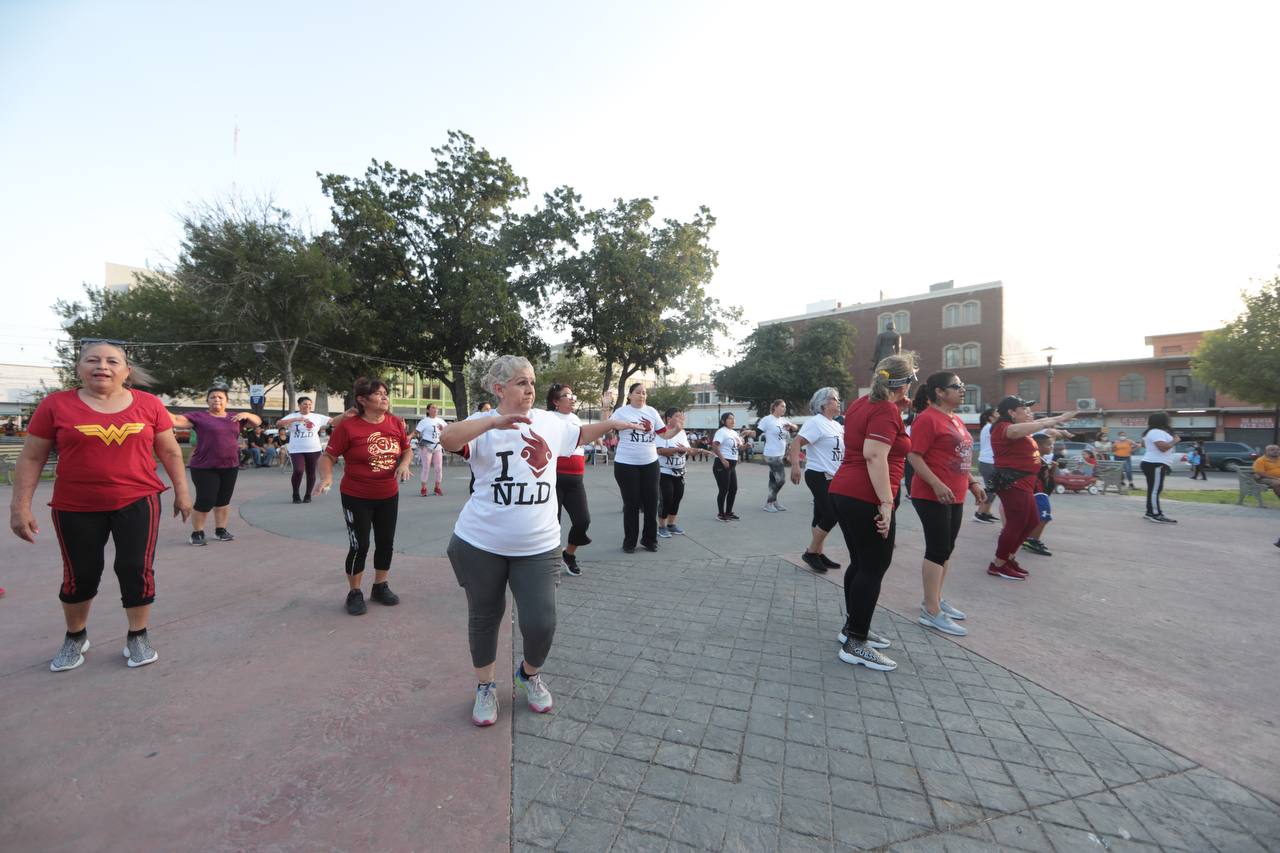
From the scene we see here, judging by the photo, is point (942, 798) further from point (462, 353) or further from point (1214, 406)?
point (1214, 406)

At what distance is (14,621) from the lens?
3865 mm

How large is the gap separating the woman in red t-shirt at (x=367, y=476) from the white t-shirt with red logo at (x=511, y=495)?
1.92 meters

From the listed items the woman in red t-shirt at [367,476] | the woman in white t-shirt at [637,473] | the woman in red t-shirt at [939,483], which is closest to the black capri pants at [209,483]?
the woman in red t-shirt at [367,476]

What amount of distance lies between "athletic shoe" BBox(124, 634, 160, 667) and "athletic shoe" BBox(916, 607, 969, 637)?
5.04 metres

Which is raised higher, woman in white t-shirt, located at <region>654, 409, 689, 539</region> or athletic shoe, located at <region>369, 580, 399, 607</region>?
woman in white t-shirt, located at <region>654, 409, 689, 539</region>

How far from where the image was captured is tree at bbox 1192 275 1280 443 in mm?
22969

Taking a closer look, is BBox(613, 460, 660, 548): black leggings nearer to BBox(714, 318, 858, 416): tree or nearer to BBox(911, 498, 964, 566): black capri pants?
BBox(911, 498, 964, 566): black capri pants

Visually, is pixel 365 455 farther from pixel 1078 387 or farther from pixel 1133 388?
pixel 1133 388

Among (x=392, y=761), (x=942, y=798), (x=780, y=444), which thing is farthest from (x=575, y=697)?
(x=780, y=444)

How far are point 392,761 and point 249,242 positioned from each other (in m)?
22.4

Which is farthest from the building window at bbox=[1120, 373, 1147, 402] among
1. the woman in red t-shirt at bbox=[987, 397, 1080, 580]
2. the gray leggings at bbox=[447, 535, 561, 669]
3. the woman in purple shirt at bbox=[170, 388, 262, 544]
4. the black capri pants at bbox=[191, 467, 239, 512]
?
the black capri pants at bbox=[191, 467, 239, 512]

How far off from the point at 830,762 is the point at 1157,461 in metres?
9.72

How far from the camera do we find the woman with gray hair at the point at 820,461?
5.48 meters

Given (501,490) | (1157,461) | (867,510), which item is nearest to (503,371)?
(501,490)
